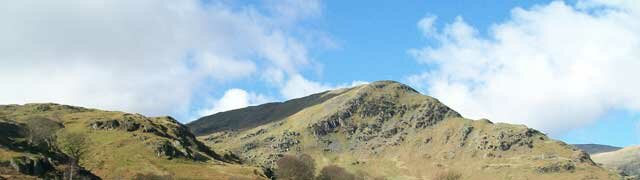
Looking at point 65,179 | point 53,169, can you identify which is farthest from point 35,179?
point 53,169

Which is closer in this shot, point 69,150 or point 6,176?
point 6,176

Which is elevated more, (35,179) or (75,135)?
(75,135)

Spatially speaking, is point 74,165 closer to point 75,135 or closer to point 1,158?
point 75,135

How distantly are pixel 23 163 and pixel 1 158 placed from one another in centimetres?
776

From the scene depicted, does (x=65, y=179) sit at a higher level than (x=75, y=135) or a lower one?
lower

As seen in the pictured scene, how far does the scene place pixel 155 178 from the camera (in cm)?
18862

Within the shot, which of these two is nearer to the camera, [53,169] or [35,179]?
[35,179]

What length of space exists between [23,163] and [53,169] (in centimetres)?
879

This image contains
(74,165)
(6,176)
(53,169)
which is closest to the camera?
(6,176)

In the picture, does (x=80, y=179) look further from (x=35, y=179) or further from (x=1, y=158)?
(x=1, y=158)

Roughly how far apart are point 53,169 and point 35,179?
19.5m

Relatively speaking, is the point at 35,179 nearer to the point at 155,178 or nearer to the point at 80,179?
the point at 80,179

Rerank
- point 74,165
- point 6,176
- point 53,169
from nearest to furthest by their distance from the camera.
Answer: point 6,176
point 74,165
point 53,169

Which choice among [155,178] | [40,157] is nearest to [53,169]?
[40,157]
